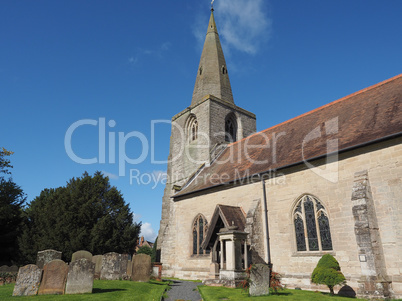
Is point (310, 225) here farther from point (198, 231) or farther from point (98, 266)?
point (98, 266)

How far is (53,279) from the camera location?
1005 centimetres

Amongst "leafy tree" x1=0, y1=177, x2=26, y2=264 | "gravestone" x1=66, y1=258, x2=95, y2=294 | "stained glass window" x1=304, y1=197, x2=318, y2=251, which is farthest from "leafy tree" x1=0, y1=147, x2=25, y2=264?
"stained glass window" x1=304, y1=197, x2=318, y2=251

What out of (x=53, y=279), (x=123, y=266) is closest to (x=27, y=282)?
(x=53, y=279)

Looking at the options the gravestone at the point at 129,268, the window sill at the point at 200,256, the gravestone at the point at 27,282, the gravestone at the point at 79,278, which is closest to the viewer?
the gravestone at the point at 27,282

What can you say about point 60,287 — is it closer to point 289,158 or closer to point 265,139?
point 289,158

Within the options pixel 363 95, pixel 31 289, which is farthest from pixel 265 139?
pixel 31 289

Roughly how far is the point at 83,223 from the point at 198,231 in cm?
1081

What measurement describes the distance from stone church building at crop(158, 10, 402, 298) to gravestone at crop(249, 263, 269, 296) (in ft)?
9.13

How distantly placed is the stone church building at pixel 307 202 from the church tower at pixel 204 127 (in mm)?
1999

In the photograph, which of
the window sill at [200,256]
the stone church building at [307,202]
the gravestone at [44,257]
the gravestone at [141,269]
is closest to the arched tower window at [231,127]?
the stone church building at [307,202]

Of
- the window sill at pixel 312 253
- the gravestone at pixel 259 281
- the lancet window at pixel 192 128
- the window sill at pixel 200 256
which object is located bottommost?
the gravestone at pixel 259 281

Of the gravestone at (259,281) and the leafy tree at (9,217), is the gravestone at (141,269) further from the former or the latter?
the leafy tree at (9,217)

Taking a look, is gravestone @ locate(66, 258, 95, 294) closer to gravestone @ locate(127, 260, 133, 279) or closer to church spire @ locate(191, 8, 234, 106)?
gravestone @ locate(127, 260, 133, 279)

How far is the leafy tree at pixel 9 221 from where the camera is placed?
24.9 m
